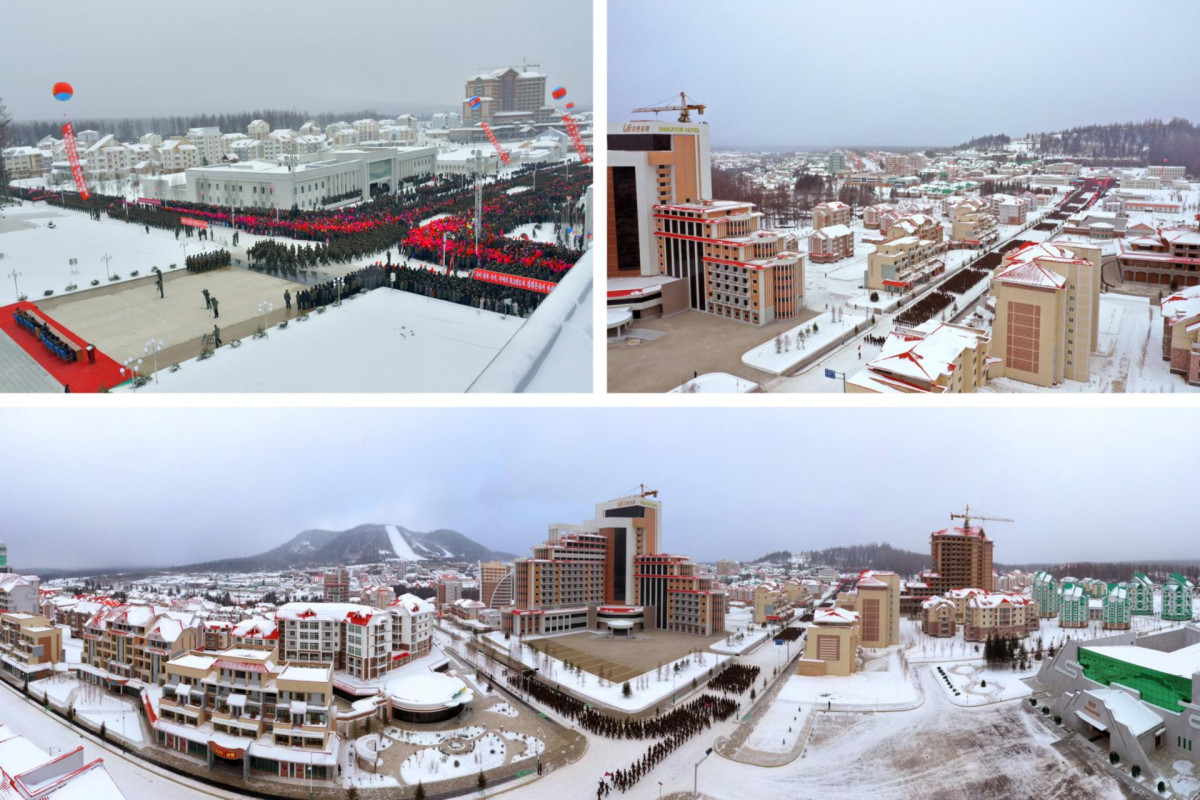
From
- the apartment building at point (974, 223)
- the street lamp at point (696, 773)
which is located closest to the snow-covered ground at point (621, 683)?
the street lamp at point (696, 773)

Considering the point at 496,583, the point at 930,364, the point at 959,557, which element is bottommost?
the point at 496,583

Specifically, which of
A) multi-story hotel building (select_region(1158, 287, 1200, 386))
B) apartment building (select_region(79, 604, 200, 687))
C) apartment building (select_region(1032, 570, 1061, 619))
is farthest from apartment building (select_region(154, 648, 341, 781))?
multi-story hotel building (select_region(1158, 287, 1200, 386))

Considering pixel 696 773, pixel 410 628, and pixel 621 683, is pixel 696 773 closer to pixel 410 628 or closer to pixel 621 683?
pixel 621 683

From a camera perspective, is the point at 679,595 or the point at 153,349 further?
the point at 679,595

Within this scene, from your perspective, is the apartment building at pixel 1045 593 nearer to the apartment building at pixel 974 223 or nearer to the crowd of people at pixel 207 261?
the apartment building at pixel 974 223

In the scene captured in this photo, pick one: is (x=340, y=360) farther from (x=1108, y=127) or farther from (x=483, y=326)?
(x=1108, y=127)

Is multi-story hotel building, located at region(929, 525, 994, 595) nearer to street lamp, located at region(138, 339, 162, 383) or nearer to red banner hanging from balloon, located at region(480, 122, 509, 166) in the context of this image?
red banner hanging from balloon, located at region(480, 122, 509, 166)

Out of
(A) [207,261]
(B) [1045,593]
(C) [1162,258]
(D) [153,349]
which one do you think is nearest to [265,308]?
(A) [207,261]
